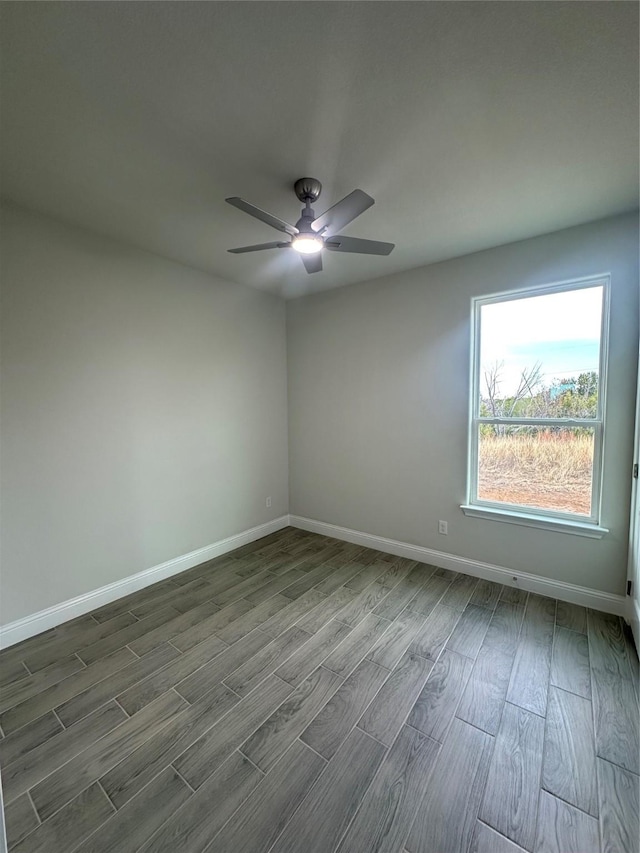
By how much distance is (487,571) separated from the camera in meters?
2.84

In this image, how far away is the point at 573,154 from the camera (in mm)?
1705

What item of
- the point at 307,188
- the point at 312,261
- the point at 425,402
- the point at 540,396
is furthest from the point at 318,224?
the point at 540,396

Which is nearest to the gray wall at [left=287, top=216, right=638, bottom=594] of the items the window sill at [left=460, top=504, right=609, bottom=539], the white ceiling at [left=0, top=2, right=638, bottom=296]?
the window sill at [left=460, top=504, right=609, bottom=539]

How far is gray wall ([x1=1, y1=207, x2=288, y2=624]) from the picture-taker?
7.08ft

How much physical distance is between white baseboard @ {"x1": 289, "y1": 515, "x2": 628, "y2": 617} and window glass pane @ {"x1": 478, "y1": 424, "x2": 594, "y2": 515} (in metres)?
0.56

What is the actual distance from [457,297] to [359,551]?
2562 millimetres

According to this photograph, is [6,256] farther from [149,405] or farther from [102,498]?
[102,498]

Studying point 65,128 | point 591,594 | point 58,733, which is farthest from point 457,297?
point 58,733

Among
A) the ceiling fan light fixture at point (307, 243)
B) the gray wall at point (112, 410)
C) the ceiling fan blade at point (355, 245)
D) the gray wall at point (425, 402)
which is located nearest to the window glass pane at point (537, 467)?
the gray wall at point (425, 402)

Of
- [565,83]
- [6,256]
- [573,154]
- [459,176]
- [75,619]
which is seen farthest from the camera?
[75,619]

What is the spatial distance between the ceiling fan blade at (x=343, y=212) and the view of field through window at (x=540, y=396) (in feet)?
5.53

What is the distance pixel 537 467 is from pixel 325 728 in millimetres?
2294

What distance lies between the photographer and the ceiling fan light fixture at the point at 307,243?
5.87 feet

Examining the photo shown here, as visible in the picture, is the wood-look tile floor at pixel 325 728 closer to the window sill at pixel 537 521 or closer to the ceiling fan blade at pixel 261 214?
the window sill at pixel 537 521
